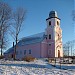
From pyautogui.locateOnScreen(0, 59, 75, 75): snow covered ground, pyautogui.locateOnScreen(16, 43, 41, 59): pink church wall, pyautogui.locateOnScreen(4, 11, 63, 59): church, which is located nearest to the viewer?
pyautogui.locateOnScreen(0, 59, 75, 75): snow covered ground

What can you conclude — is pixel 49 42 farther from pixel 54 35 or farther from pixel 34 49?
pixel 34 49

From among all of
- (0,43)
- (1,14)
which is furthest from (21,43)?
(1,14)

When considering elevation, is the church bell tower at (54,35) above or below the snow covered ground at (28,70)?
above

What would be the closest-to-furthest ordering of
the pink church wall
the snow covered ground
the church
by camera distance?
the snow covered ground → the church → the pink church wall

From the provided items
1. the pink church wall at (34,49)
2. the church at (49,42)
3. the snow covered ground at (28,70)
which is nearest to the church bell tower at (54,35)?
the church at (49,42)

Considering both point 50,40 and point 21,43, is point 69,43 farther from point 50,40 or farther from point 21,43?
point 21,43

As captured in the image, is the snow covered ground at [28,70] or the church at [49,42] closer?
the snow covered ground at [28,70]

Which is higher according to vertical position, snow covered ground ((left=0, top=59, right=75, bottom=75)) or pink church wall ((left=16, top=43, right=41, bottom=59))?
pink church wall ((left=16, top=43, right=41, bottom=59))

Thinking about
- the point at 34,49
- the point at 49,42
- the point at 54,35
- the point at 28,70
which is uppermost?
the point at 54,35

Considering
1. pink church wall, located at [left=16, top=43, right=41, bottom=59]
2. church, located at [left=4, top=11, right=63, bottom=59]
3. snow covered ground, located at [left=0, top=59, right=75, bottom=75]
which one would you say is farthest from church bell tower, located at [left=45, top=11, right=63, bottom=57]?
snow covered ground, located at [left=0, top=59, right=75, bottom=75]

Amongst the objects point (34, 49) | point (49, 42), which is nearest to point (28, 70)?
point (49, 42)

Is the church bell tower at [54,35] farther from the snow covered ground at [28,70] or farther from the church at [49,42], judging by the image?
the snow covered ground at [28,70]

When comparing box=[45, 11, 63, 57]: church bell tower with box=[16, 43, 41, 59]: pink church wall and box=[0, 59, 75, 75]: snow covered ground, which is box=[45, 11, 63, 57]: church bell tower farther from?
box=[0, 59, 75, 75]: snow covered ground

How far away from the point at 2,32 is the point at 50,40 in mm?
24205
